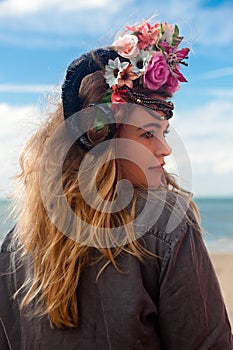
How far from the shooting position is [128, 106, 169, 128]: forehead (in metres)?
1.70

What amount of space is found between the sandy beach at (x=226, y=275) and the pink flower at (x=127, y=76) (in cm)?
404

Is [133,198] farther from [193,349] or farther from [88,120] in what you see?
[193,349]

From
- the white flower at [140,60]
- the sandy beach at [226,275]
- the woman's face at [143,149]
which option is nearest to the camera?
the woman's face at [143,149]

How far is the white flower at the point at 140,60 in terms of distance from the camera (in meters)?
1.77

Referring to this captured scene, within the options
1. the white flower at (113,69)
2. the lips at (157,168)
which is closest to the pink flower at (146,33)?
the white flower at (113,69)

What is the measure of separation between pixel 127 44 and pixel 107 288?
726mm

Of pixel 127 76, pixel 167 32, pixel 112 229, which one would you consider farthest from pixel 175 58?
pixel 112 229

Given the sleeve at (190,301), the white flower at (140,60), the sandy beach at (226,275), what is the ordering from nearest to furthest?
1. the sleeve at (190,301)
2. the white flower at (140,60)
3. the sandy beach at (226,275)

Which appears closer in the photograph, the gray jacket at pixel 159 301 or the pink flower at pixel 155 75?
the gray jacket at pixel 159 301

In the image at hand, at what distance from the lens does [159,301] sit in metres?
1.58

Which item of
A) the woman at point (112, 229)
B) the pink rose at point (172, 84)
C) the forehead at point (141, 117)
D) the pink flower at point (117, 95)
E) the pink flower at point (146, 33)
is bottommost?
the woman at point (112, 229)

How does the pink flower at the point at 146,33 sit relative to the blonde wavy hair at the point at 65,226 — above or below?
above

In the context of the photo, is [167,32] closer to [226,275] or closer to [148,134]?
[148,134]

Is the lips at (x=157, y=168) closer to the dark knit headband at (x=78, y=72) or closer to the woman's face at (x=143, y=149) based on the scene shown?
the woman's face at (x=143, y=149)
